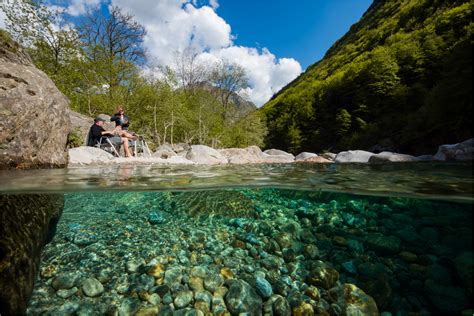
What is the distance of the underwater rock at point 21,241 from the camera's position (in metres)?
1.76

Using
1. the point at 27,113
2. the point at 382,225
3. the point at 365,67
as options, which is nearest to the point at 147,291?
the point at 382,225

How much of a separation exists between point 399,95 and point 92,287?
35.6 m

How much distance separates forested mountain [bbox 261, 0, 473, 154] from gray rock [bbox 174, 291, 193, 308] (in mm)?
20249

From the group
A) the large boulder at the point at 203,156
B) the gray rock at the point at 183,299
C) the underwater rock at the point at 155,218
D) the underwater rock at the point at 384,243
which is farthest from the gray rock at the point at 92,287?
the large boulder at the point at 203,156

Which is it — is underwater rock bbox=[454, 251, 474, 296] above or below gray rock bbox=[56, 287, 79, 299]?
above

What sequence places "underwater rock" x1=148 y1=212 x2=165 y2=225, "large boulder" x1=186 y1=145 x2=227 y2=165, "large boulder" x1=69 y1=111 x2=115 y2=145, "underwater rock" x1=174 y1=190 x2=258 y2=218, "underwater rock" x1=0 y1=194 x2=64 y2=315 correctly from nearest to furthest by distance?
1. "underwater rock" x1=0 y1=194 x2=64 y2=315
2. "underwater rock" x1=148 y1=212 x2=165 y2=225
3. "underwater rock" x1=174 y1=190 x2=258 y2=218
4. "large boulder" x1=69 y1=111 x2=115 y2=145
5. "large boulder" x1=186 y1=145 x2=227 y2=165

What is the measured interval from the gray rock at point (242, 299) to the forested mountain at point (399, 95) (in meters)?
19.9

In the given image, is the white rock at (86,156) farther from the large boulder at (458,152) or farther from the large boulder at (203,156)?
the large boulder at (458,152)

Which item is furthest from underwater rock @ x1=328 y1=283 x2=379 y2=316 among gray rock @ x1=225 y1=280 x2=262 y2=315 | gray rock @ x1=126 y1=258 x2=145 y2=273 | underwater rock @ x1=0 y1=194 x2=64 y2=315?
underwater rock @ x1=0 y1=194 x2=64 y2=315

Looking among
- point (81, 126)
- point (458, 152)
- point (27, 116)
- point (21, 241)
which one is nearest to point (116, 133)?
point (81, 126)

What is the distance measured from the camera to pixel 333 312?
6.70 ft

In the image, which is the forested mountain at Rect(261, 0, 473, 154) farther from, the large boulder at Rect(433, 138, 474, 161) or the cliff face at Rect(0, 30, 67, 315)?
the cliff face at Rect(0, 30, 67, 315)

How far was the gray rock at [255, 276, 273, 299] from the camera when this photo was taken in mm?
2152

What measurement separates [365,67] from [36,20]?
3641 cm
